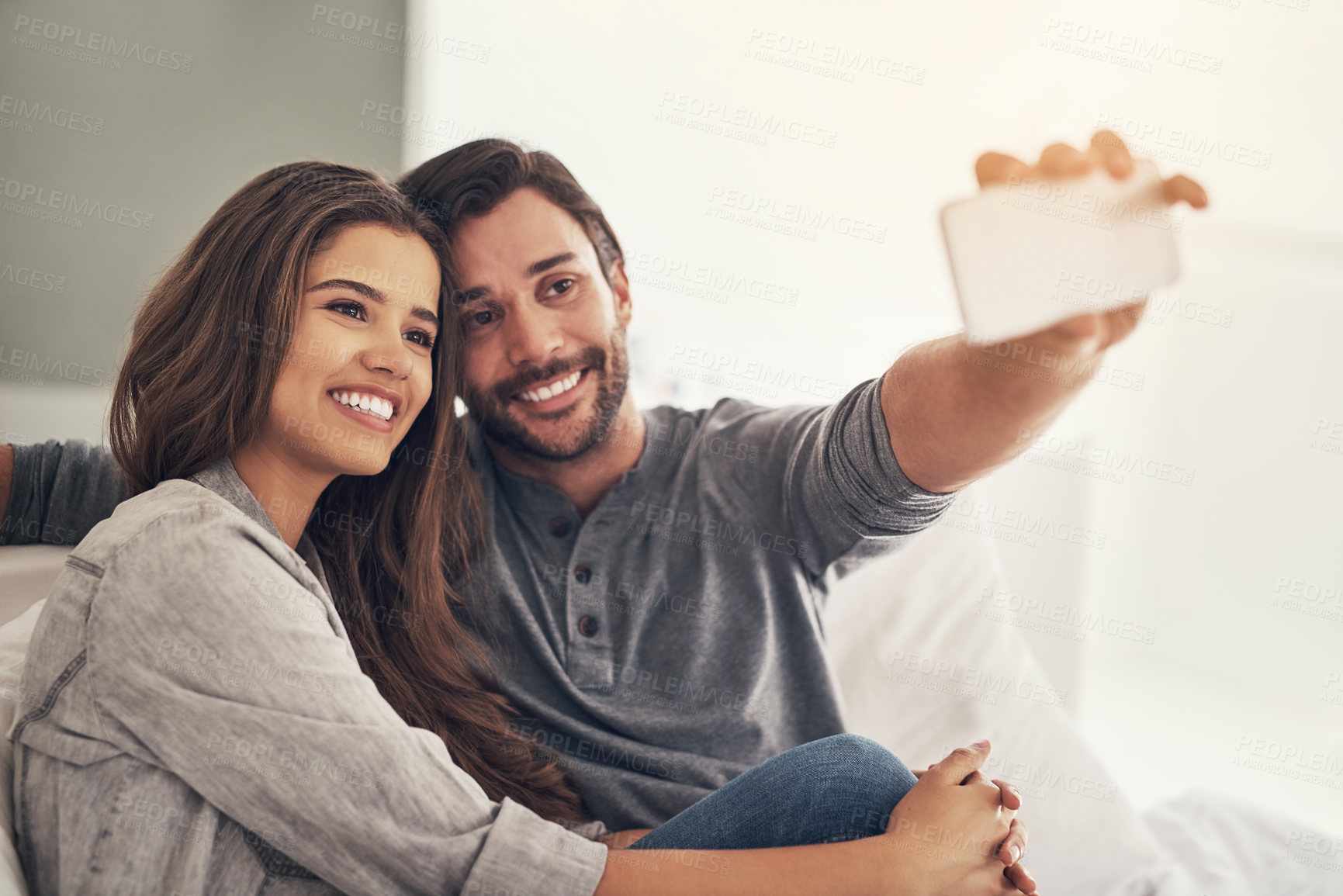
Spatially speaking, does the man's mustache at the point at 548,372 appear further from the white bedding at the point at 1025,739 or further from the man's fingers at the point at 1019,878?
the man's fingers at the point at 1019,878

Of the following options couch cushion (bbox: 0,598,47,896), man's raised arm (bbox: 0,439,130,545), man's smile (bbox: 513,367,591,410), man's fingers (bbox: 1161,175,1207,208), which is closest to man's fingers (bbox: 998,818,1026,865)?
man's fingers (bbox: 1161,175,1207,208)

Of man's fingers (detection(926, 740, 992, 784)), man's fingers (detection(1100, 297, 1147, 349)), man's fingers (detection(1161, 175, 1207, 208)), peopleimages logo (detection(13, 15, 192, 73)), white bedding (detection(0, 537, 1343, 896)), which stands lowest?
white bedding (detection(0, 537, 1343, 896))

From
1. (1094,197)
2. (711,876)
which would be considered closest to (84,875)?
(711,876)

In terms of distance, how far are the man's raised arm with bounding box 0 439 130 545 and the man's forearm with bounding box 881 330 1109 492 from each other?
94 centimetres

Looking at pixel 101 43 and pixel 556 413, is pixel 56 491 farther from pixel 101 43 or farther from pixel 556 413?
pixel 101 43

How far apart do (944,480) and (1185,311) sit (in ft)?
3.56

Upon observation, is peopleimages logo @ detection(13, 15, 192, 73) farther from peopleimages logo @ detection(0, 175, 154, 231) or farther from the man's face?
the man's face

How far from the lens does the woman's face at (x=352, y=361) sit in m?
0.84

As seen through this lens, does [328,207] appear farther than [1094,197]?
Yes

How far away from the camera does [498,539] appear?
3.70ft

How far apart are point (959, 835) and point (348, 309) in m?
0.81

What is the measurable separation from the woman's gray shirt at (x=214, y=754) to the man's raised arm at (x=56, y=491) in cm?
46

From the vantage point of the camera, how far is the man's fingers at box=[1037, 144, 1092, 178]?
659mm

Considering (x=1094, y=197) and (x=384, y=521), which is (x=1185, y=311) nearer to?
(x=1094, y=197)
